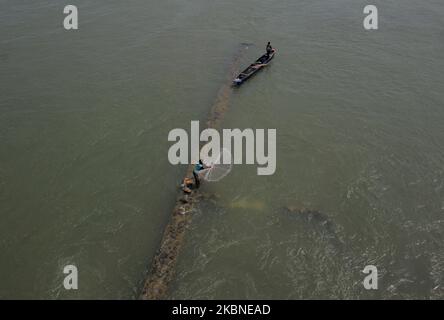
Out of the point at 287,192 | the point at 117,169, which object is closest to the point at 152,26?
the point at 117,169

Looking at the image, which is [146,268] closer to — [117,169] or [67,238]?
[67,238]

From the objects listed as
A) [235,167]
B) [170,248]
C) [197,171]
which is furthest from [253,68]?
[170,248]

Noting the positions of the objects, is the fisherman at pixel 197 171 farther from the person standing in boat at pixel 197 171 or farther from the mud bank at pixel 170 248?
the mud bank at pixel 170 248

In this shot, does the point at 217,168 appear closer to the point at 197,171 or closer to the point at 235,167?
the point at 235,167

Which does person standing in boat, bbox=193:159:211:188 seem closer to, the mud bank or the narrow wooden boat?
the mud bank

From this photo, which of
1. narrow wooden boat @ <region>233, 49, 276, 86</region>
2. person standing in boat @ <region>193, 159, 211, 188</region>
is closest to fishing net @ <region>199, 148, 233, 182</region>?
person standing in boat @ <region>193, 159, 211, 188</region>

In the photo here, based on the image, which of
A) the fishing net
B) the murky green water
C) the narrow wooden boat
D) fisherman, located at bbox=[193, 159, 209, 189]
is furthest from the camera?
the narrow wooden boat
